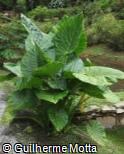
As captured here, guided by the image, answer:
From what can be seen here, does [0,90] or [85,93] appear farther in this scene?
[0,90]

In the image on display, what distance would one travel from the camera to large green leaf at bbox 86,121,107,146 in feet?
15.4

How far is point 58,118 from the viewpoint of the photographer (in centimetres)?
463

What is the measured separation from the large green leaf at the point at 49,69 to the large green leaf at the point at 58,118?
15.9 inches

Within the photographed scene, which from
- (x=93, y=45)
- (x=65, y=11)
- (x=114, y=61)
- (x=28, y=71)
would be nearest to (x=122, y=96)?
(x=28, y=71)

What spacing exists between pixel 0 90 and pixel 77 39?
2.42 meters

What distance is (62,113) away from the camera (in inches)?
184

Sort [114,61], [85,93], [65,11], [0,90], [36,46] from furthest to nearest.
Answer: [65,11], [114,61], [0,90], [85,93], [36,46]

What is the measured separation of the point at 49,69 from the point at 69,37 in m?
0.51

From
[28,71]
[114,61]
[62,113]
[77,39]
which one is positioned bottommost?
[114,61]

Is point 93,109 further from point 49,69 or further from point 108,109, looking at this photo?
point 49,69

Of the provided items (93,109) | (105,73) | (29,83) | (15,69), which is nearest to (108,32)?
(93,109)

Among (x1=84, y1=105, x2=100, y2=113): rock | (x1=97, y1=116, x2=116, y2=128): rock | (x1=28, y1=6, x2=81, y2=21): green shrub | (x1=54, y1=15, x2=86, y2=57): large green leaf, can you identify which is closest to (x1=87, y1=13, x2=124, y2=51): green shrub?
(x1=28, y1=6, x2=81, y2=21): green shrub

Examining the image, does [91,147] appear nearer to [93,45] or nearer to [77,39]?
[77,39]

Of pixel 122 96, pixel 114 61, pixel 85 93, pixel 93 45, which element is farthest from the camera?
pixel 93 45
